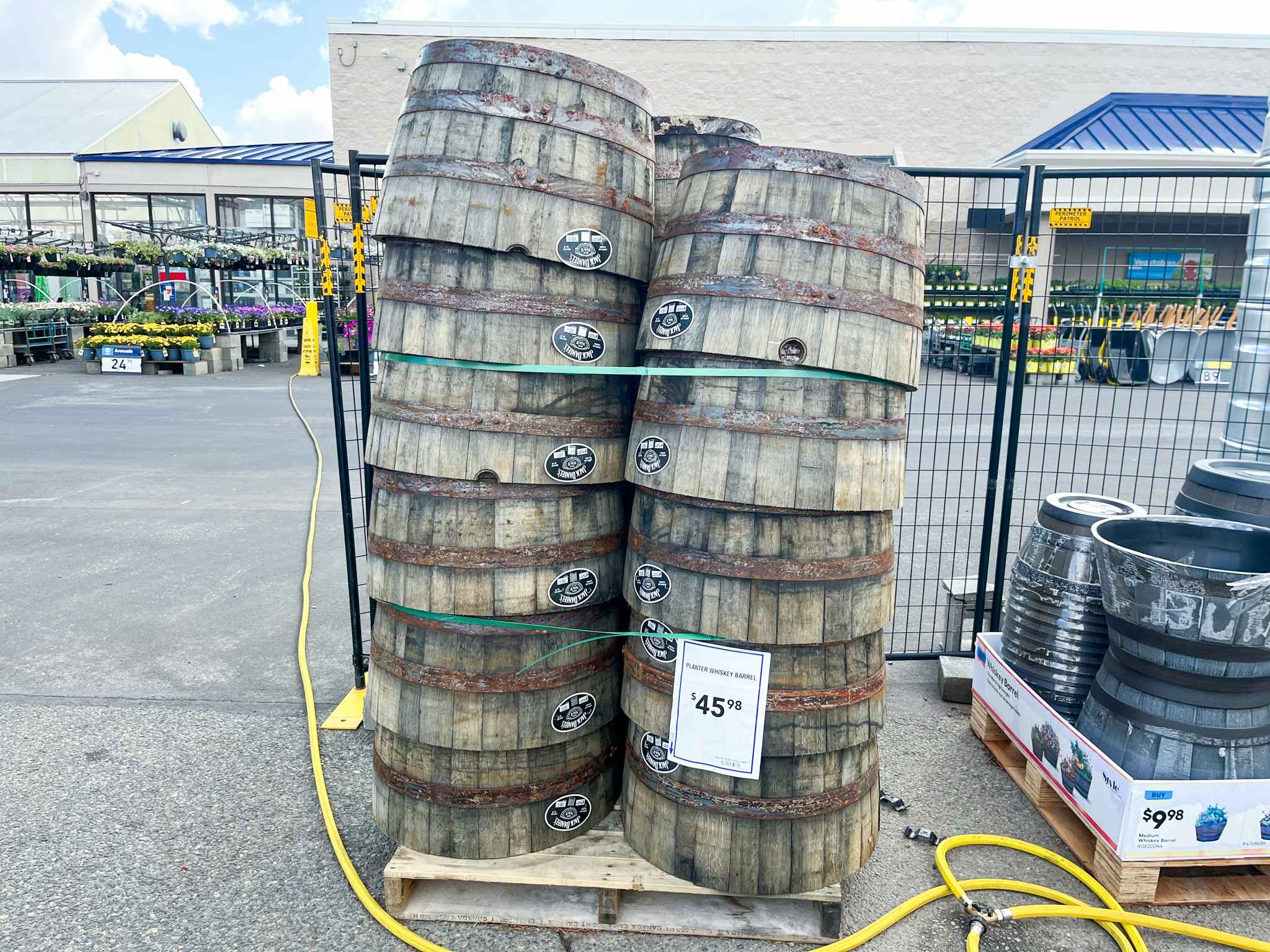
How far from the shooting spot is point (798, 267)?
260 cm

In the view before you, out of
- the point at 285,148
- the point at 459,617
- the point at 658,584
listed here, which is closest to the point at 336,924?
the point at 459,617

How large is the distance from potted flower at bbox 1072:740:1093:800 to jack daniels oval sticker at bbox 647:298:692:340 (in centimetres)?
227

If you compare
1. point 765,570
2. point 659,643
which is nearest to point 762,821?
point 659,643

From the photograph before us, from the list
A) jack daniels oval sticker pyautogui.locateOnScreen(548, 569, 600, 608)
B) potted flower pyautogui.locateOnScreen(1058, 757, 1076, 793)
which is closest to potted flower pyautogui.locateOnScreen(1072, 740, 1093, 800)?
potted flower pyautogui.locateOnScreen(1058, 757, 1076, 793)

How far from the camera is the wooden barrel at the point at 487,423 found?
2.79m

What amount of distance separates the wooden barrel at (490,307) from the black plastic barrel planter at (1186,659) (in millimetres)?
2069

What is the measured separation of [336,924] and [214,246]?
2201cm

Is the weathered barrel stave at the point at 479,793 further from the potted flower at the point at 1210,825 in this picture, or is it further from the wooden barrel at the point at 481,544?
the potted flower at the point at 1210,825

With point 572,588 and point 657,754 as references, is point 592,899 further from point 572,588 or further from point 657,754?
point 572,588

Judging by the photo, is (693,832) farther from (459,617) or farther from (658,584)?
(459,617)

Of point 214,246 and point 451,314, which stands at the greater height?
point 214,246

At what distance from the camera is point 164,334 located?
19.5 m

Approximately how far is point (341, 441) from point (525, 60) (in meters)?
2.21

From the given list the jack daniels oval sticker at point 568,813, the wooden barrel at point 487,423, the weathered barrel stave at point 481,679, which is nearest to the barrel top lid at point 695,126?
the wooden barrel at point 487,423
